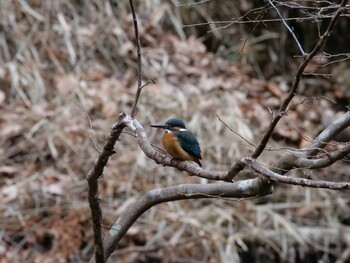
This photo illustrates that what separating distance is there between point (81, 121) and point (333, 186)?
149 inches

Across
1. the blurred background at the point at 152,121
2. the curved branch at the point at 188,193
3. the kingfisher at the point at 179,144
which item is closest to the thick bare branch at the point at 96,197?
the curved branch at the point at 188,193

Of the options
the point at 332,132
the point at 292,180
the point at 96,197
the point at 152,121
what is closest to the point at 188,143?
the point at 96,197

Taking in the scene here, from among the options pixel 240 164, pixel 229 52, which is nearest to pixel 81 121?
pixel 229 52

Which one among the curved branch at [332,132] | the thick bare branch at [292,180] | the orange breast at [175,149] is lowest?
the thick bare branch at [292,180]

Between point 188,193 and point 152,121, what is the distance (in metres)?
3.15

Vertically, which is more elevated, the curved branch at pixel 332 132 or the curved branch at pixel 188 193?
the curved branch at pixel 332 132

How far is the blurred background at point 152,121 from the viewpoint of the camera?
4605mm

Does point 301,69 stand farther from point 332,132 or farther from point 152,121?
point 152,121

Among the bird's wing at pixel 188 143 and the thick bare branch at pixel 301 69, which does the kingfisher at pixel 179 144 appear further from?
the thick bare branch at pixel 301 69

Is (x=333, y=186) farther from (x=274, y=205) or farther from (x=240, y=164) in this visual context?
(x=274, y=205)

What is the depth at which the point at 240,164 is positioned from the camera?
1.83 meters

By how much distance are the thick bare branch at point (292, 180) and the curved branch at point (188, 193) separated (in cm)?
19

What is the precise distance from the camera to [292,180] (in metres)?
1.68

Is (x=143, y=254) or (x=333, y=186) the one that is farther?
(x=143, y=254)
